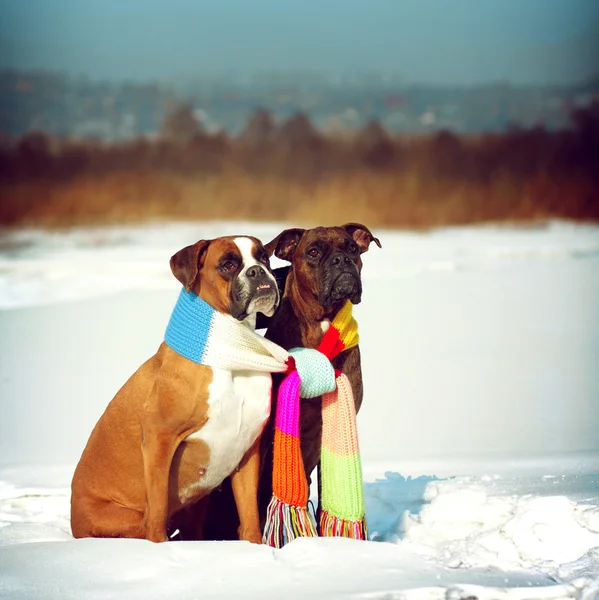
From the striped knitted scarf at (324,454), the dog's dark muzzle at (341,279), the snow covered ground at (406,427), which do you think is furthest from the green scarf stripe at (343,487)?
the dog's dark muzzle at (341,279)

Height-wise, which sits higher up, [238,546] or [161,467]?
[161,467]

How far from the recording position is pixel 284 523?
4379mm

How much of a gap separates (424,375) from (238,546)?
213 inches

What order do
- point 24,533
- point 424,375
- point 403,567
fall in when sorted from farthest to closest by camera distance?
point 424,375 → point 24,533 → point 403,567

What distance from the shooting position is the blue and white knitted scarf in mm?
4121

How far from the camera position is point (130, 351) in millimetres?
10547

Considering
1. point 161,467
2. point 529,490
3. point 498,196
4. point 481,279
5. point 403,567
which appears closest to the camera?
point 403,567

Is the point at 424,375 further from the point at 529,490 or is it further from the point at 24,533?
the point at 24,533

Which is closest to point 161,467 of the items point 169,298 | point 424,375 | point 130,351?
point 424,375

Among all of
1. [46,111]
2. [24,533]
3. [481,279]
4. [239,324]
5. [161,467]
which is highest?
[46,111]

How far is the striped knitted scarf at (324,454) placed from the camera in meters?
4.38

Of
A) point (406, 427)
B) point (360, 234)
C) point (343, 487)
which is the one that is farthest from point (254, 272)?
point (406, 427)

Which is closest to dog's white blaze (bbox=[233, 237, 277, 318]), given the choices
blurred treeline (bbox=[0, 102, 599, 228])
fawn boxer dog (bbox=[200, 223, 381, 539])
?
fawn boxer dog (bbox=[200, 223, 381, 539])

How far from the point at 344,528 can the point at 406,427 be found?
3.06m
